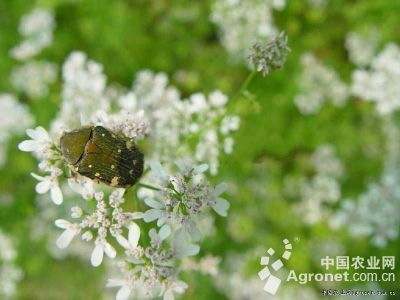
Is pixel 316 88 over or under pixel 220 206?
over

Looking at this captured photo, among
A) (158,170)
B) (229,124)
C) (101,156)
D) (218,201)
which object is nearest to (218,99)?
(229,124)

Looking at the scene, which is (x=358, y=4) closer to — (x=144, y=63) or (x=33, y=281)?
(x=144, y=63)

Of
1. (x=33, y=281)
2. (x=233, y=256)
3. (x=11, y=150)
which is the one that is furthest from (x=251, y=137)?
(x=33, y=281)

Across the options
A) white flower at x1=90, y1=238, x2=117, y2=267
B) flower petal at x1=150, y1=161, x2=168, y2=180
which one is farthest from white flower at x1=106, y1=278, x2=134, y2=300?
flower petal at x1=150, y1=161, x2=168, y2=180

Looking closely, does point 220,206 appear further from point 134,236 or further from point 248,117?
point 248,117

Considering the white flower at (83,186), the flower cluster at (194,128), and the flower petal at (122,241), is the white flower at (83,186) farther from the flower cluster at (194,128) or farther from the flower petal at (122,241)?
the flower cluster at (194,128)

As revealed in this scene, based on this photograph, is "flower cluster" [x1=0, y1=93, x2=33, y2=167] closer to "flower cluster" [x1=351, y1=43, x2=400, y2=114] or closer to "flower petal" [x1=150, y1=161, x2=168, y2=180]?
"flower petal" [x1=150, y1=161, x2=168, y2=180]
